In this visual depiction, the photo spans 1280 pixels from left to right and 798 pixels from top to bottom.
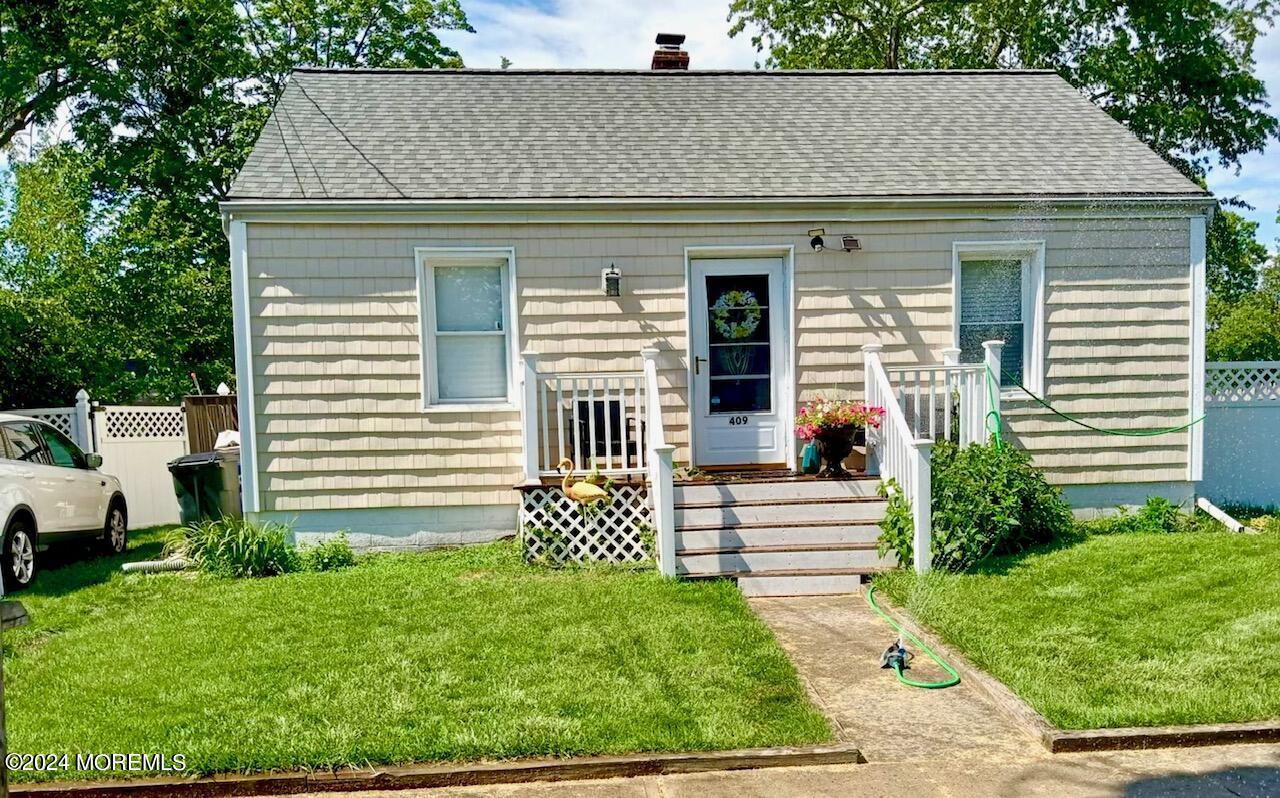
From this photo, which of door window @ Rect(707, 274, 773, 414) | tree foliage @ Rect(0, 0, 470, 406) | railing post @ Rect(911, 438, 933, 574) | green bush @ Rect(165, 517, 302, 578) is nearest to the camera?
railing post @ Rect(911, 438, 933, 574)

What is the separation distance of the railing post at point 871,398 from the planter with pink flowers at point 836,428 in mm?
104

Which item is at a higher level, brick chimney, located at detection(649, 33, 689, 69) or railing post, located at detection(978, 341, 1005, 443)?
brick chimney, located at detection(649, 33, 689, 69)

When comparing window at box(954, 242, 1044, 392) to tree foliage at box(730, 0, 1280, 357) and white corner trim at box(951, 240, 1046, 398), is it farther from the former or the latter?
tree foliage at box(730, 0, 1280, 357)

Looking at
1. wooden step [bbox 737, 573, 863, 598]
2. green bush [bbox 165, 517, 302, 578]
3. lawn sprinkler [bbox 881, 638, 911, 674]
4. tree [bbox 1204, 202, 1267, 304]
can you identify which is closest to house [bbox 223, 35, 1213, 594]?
green bush [bbox 165, 517, 302, 578]

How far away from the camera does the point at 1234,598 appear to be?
600 centimetres

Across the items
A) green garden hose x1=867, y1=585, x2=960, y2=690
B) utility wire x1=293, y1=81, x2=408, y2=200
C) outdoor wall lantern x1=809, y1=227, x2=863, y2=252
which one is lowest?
green garden hose x1=867, y1=585, x2=960, y2=690

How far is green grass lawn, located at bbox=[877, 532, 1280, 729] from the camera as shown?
4.45 m

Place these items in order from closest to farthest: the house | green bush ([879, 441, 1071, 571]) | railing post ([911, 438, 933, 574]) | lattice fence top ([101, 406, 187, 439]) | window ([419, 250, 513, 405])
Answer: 1. railing post ([911, 438, 933, 574])
2. green bush ([879, 441, 1071, 571])
3. the house
4. window ([419, 250, 513, 405])
5. lattice fence top ([101, 406, 187, 439])

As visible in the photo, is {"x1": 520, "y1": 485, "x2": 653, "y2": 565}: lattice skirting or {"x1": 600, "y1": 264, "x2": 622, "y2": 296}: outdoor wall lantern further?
{"x1": 600, "y1": 264, "x2": 622, "y2": 296}: outdoor wall lantern

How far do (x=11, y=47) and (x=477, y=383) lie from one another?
1417cm

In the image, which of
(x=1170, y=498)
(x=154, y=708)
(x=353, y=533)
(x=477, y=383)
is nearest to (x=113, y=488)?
(x=353, y=533)

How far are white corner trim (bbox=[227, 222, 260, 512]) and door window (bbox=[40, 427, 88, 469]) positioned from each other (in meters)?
1.95

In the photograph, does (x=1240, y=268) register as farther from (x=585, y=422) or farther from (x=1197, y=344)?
(x=585, y=422)

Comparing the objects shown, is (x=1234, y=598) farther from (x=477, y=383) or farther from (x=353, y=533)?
(x=353, y=533)
